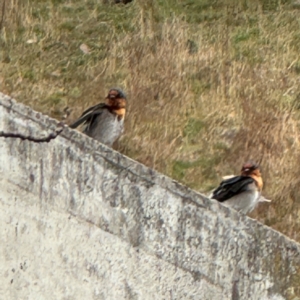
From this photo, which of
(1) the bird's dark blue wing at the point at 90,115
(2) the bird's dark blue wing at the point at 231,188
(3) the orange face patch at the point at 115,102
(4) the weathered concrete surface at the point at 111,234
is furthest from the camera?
(3) the orange face patch at the point at 115,102

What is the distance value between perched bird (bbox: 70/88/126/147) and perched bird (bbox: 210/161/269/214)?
1.06 meters

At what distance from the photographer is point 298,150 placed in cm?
820

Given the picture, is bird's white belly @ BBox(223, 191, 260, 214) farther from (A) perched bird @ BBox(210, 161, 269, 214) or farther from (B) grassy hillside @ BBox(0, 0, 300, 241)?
(B) grassy hillside @ BBox(0, 0, 300, 241)

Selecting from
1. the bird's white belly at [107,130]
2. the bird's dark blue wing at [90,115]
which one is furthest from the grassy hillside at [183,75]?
the bird's dark blue wing at [90,115]

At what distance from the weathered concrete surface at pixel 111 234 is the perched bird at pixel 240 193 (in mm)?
1253

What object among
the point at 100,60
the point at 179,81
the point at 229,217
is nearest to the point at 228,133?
the point at 179,81

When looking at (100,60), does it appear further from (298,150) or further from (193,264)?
(193,264)

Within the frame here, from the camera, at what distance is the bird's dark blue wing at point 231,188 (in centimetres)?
693

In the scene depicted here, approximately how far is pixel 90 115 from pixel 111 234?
2458mm

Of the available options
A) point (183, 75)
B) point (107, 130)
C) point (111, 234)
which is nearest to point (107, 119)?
point (107, 130)

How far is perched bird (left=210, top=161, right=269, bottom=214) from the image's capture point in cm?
695

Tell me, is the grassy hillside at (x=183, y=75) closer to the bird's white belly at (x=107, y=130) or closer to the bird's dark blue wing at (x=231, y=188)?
the bird's white belly at (x=107, y=130)

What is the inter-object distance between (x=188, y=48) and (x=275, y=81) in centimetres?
91

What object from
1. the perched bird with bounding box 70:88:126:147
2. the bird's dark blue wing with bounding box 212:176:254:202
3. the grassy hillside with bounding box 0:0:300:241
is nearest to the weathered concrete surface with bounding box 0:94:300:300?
the bird's dark blue wing with bounding box 212:176:254:202
